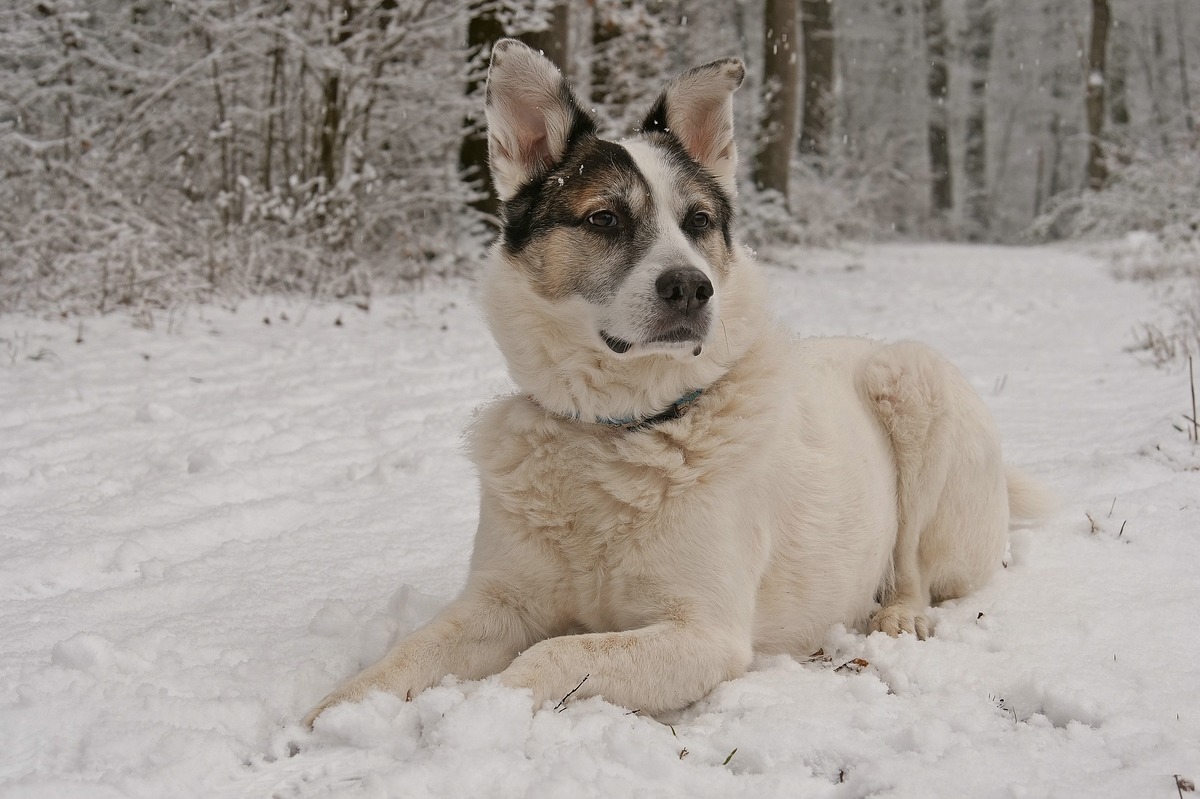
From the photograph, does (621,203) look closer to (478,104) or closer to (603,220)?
(603,220)

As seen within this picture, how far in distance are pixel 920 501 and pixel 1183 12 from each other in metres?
47.6

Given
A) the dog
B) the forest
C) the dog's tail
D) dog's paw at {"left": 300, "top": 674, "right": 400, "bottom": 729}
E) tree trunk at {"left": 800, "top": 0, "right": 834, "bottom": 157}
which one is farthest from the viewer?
tree trunk at {"left": 800, "top": 0, "right": 834, "bottom": 157}

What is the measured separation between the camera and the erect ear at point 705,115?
3738 mm

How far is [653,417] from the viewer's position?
320 cm

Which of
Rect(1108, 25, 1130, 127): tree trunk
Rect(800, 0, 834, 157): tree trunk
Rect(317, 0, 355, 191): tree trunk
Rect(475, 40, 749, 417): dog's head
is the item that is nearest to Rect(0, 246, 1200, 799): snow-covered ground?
Rect(475, 40, 749, 417): dog's head

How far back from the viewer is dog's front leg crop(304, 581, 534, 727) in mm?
2605

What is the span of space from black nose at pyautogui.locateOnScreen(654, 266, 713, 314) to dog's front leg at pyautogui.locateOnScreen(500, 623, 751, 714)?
1049 millimetres

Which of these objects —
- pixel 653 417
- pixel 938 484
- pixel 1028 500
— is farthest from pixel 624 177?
pixel 1028 500

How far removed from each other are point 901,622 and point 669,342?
1362 mm

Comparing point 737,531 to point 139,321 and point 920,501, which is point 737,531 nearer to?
point 920,501

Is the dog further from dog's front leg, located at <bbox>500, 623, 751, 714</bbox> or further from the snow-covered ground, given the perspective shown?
the snow-covered ground

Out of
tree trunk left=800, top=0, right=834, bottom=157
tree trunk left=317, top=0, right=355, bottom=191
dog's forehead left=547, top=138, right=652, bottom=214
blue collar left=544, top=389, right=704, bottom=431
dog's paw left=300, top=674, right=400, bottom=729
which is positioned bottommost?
dog's paw left=300, top=674, right=400, bottom=729

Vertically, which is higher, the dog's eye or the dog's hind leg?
the dog's eye

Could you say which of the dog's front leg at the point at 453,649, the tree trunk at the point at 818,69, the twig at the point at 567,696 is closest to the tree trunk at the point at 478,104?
the dog's front leg at the point at 453,649
